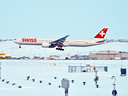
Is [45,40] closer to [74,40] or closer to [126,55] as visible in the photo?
[74,40]

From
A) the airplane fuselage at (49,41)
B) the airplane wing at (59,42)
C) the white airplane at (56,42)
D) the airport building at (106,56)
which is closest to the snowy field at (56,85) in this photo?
the airplane wing at (59,42)

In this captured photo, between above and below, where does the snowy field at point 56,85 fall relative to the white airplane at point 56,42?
below

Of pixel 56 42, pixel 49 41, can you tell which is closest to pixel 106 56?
pixel 49 41

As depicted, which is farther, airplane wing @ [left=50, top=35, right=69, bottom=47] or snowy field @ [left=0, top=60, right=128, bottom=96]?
airplane wing @ [left=50, top=35, right=69, bottom=47]

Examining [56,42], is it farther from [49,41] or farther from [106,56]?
[106,56]

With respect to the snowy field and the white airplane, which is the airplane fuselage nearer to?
the white airplane

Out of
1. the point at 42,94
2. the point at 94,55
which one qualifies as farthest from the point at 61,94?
the point at 94,55

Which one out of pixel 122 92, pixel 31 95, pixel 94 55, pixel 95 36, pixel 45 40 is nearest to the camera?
pixel 31 95

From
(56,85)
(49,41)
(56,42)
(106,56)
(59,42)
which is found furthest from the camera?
(106,56)

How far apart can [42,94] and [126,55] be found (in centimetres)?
7872

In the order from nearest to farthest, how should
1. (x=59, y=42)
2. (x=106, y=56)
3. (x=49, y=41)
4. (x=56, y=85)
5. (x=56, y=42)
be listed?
(x=56, y=85) → (x=56, y=42) → (x=59, y=42) → (x=49, y=41) → (x=106, y=56)

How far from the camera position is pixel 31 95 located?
1841 centimetres

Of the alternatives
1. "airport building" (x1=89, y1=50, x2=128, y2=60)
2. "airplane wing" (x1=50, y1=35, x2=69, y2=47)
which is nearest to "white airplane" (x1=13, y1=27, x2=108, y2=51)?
"airplane wing" (x1=50, y1=35, x2=69, y2=47)

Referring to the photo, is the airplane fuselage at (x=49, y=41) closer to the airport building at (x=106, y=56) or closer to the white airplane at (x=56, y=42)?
the white airplane at (x=56, y=42)
